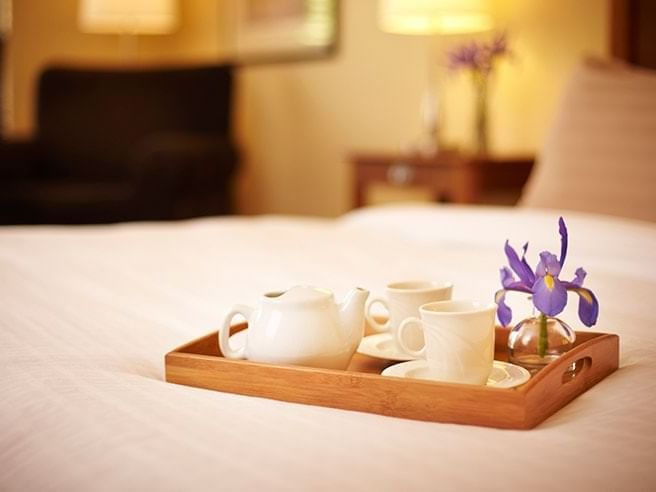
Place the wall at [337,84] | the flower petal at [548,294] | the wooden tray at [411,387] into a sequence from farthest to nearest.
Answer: the wall at [337,84] → the flower petal at [548,294] → the wooden tray at [411,387]

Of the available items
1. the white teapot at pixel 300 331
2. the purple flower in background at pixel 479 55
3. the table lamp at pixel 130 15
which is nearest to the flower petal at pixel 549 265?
the white teapot at pixel 300 331

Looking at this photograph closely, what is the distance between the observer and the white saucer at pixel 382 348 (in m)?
1.11

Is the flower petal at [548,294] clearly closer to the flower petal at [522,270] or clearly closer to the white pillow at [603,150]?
the flower petal at [522,270]

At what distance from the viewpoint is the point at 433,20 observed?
3.29 meters

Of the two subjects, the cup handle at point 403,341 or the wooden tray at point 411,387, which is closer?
the wooden tray at point 411,387

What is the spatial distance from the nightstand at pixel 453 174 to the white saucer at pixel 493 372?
201cm

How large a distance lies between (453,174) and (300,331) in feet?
6.88

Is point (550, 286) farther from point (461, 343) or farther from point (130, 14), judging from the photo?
point (130, 14)

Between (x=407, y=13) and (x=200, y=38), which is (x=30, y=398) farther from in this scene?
(x=200, y=38)

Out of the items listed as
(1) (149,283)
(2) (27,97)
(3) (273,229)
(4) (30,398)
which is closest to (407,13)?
(3) (273,229)

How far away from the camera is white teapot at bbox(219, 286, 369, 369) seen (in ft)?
3.42

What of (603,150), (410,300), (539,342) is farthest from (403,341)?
(603,150)

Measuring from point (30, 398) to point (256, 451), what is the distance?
302 millimetres

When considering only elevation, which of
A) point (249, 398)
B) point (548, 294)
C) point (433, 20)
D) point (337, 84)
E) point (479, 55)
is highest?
point (433, 20)
